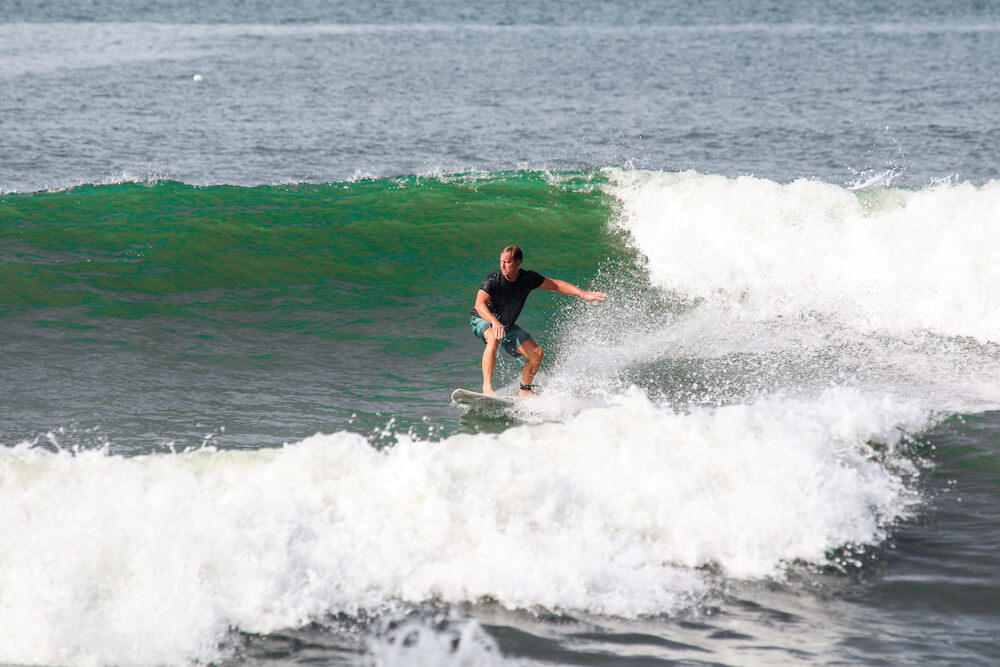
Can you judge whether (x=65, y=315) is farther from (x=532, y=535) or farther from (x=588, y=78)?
(x=588, y=78)

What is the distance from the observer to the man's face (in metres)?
8.96

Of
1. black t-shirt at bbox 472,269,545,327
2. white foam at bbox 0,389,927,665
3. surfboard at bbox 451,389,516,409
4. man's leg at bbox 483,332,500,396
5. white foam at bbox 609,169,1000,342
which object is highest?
white foam at bbox 609,169,1000,342

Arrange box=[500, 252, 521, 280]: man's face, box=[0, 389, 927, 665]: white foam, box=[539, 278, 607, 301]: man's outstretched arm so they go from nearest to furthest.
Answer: box=[0, 389, 927, 665]: white foam < box=[500, 252, 521, 280]: man's face < box=[539, 278, 607, 301]: man's outstretched arm

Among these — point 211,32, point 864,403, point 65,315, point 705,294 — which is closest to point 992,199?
point 705,294

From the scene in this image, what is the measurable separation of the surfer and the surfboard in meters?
0.09

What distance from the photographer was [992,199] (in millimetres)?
13602

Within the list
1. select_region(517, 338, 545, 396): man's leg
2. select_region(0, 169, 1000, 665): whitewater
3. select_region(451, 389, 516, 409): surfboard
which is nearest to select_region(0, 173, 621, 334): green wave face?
select_region(517, 338, 545, 396): man's leg

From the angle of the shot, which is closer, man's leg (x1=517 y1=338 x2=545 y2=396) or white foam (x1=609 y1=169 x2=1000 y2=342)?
man's leg (x1=517 y1=338 x2=545 y2=396)

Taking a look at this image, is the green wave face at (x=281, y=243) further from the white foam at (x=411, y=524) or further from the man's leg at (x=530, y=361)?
the white foam at (x=411, y=524)

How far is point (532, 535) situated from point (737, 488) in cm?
162

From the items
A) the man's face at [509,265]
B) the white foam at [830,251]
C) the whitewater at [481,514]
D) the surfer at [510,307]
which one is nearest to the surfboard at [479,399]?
the surfer at [510,307]

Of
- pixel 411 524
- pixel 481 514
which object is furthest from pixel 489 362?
pixel 411 524

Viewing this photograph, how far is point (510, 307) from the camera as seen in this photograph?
9.27m

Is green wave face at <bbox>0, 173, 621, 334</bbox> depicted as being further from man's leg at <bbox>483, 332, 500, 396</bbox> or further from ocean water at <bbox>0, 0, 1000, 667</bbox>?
man's leg at <bbox>483, 332, 500, 396</bbox>
